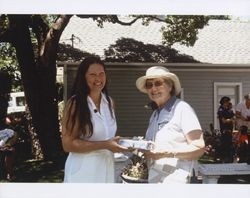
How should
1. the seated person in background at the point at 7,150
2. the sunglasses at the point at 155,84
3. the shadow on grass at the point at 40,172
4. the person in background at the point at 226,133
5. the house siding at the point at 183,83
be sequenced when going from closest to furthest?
the sunglasses at the point at 155,84
the seated person in background at the point at 7,150
the shadow on grass at the point at 40,172
the person in background at the point at 226,133
the house siding at the point at 183,83

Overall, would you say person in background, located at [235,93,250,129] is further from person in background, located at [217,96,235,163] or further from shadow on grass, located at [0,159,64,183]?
shadow on grass, located at [0,159,64,183]

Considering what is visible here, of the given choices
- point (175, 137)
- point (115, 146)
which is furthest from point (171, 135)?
point (115, 146)

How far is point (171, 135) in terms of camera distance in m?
2.39

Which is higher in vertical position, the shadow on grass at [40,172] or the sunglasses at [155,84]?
the sunglasses at [155,84]

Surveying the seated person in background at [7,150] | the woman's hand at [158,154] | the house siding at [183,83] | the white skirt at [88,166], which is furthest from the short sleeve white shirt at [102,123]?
the house siding at [183,83]

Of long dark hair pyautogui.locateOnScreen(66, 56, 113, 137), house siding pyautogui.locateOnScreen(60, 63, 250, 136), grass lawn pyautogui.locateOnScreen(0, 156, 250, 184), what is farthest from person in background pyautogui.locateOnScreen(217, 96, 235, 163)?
long dark hair pyautogui.locateOnScreen(66, 56, 113, 137)

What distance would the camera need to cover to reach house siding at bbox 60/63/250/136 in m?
8.32

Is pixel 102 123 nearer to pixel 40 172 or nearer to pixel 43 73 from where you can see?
pixel 40 172

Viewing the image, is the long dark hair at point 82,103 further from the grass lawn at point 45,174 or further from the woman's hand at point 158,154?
the grass lawn at point 45,174

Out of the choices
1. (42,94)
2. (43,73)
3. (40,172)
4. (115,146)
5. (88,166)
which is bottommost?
(40,172)

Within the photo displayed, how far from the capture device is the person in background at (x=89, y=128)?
7.79 feet

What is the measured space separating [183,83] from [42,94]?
339 cm

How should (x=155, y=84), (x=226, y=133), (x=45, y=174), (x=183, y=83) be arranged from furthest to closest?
(x=183, y=83)
(x=226, y=133)
(x=45, y=174)
(x=155, y=84)
